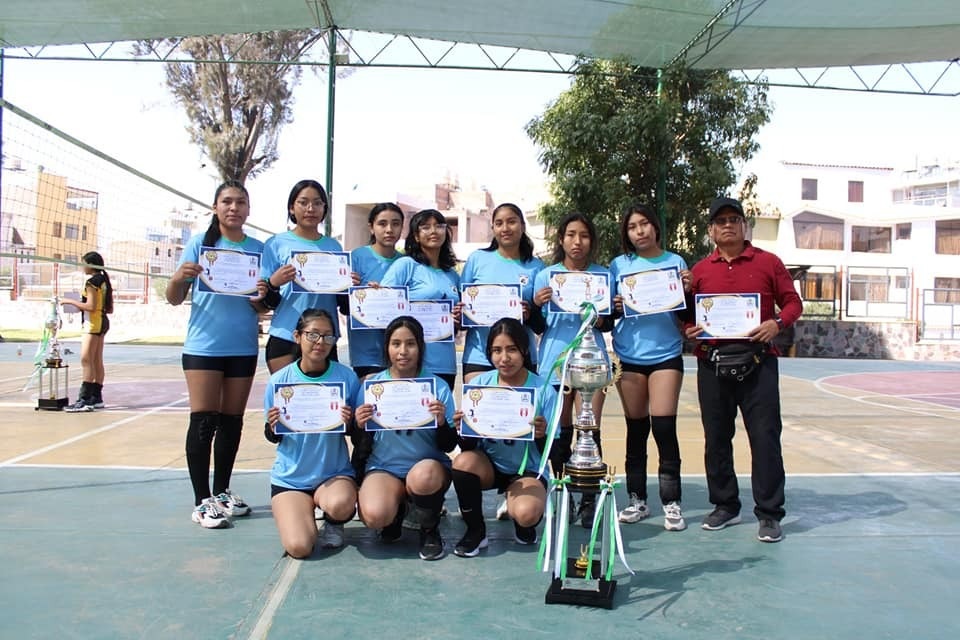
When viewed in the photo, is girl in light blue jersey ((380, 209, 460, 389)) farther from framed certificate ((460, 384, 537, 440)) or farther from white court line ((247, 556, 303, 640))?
white court line ((247, 556, 303, 640))

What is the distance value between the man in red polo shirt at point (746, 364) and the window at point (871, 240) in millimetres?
33989

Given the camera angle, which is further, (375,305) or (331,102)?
(331,102)

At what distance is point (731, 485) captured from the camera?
4059 mm

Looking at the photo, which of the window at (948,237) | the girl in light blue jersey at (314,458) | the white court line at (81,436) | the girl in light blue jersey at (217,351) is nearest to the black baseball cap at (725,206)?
the girl in light blue jersey at (314,458)

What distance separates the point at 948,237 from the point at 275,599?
37990 millimetres

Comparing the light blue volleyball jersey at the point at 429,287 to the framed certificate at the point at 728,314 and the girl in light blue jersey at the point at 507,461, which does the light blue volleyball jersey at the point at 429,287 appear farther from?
the framed certificate at the point at 728,314

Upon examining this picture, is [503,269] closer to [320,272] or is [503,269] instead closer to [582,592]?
[320,272]

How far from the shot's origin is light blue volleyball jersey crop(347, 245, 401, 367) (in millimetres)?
4137

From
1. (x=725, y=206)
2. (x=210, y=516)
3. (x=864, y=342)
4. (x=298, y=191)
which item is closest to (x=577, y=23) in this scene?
(x=725, y=206)

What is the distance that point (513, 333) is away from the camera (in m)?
3.64

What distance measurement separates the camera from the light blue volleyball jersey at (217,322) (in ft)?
12.8

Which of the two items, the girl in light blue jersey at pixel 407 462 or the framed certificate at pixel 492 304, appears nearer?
the girl in light blue jersey at pixel 407 462

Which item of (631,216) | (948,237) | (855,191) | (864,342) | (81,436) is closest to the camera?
(631,216)

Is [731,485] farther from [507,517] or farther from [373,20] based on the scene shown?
[373,20]
